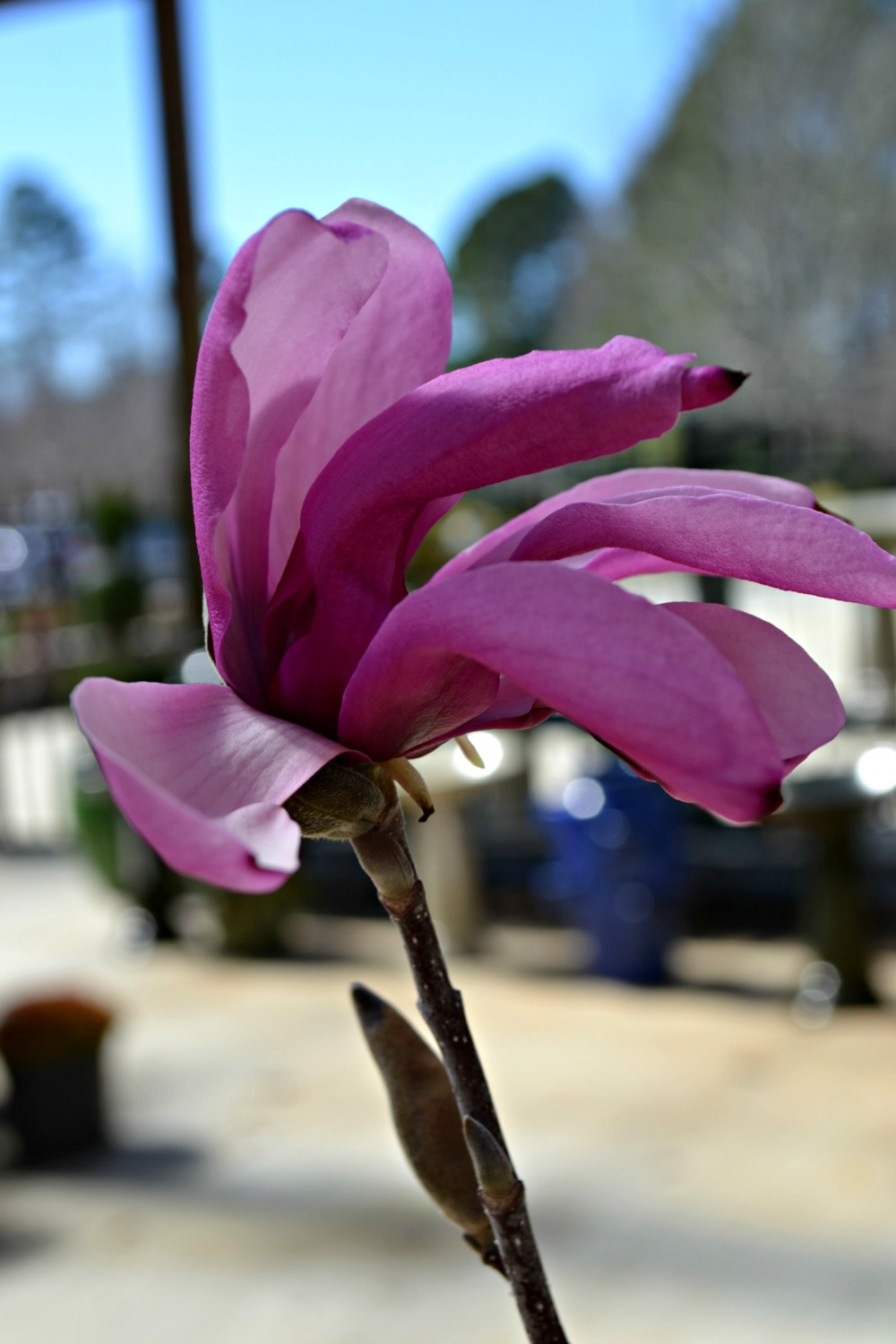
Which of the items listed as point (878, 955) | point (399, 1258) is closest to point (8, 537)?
point (878, 955)

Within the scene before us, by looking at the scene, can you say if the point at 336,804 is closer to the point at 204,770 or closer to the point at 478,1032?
the point at 204,770

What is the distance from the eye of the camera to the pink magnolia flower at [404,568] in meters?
0.19

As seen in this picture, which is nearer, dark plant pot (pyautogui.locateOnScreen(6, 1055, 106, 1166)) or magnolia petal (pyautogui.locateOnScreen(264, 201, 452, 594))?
magnolia petal (pyautogui.locateOnScreen(264, 201, 452, 594))

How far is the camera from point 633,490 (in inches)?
10.8

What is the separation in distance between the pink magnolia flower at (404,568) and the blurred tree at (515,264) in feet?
40.0

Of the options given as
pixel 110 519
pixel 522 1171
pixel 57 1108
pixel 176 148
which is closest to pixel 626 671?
pixel 522 1171

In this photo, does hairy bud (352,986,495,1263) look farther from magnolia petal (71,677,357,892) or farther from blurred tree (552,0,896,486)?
blurred tree (552,0,896,486)

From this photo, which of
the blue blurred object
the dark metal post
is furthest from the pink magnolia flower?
the dark metal post

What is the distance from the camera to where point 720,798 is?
0.64 ft

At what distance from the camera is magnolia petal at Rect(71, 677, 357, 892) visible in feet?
0.62

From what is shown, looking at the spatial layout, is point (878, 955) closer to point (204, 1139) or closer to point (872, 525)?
point (204, 1139)

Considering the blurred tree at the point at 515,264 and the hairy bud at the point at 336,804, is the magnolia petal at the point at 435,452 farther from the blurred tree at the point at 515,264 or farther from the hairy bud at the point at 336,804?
the blurred tree at the point at 515,264

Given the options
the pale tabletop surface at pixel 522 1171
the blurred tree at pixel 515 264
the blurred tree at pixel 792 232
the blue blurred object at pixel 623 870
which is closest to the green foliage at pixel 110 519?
the blurred tree at pixel 792 232

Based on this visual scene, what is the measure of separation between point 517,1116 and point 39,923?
1.84 metres
